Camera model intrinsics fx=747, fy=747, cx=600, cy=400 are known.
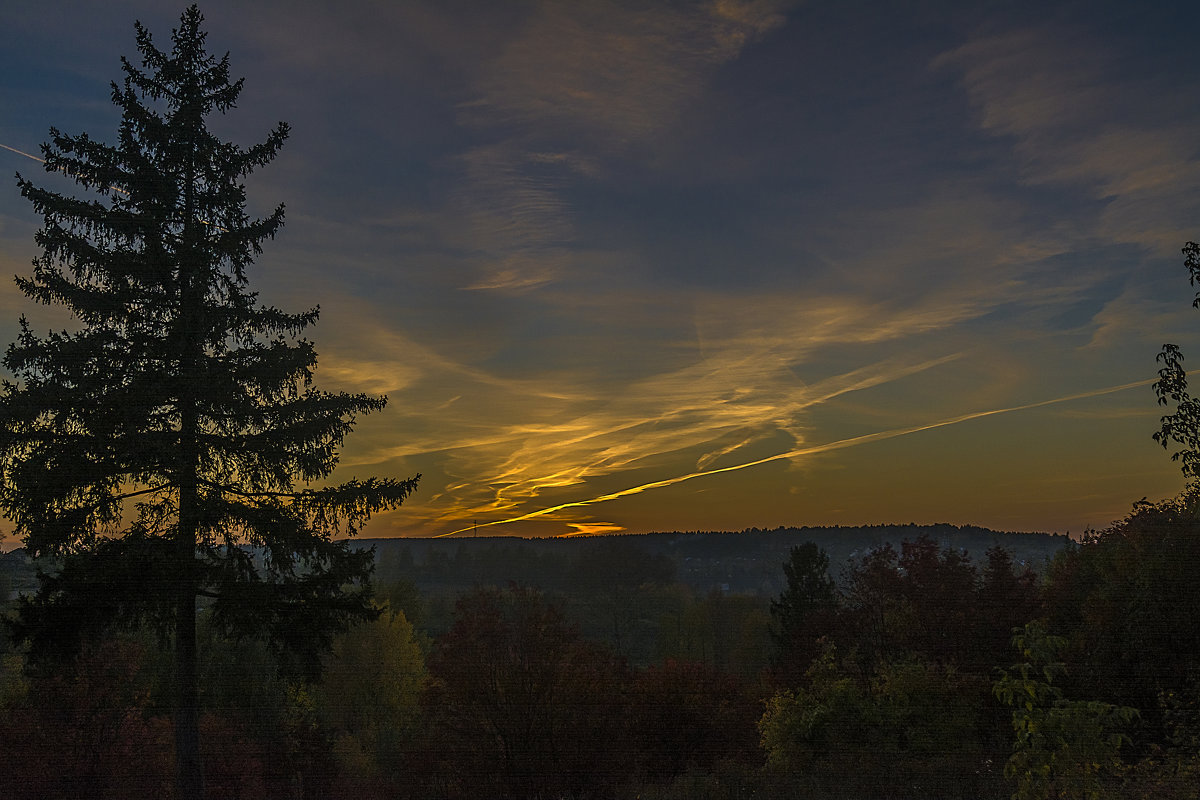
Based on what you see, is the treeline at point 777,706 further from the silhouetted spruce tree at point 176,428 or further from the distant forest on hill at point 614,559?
the distant forest on hill at point 614,559

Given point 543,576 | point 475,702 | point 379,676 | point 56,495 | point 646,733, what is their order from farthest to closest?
1. point 543,576
2. point 379,676
3. point 646,733
4. point 475,702
5. point 56,495

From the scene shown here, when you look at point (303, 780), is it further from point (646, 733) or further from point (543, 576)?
point (543, 576)

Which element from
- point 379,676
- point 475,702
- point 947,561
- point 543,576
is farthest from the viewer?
point 543,576

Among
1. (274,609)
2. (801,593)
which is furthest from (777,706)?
(801,593)

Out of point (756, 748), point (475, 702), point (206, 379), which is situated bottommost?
point (756, 748)

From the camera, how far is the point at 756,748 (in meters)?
35.8

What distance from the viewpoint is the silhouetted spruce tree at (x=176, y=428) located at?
14.8 m

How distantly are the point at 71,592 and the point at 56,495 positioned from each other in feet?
6.48

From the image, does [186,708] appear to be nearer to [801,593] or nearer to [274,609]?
[274,609]

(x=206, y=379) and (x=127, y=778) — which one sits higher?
(x=206, y=379)

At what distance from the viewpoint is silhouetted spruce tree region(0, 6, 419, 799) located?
582 inches

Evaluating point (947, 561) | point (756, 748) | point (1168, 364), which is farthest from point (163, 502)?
point (947, 561)

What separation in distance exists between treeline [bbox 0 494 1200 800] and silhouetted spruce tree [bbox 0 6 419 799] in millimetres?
1778

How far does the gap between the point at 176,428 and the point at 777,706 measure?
74.6 ft
